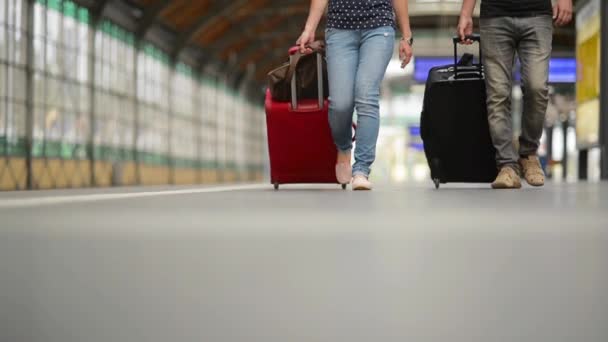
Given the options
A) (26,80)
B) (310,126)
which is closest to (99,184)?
(26,80)

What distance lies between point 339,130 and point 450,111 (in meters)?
0.82

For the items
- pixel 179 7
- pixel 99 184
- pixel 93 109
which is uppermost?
pixel 179 7

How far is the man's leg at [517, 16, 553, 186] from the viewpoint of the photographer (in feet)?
17.9

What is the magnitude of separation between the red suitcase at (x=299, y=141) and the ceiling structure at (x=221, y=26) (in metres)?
19.9

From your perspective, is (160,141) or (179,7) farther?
(160,141)

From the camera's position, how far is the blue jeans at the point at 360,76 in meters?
5.15

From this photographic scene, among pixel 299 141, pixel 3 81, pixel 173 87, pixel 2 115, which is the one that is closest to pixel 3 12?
pixel 3 81

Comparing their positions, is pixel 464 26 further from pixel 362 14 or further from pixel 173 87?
pixel 173 87

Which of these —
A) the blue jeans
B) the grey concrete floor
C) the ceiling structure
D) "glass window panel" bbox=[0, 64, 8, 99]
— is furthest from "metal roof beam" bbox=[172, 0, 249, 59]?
the grey concrete floor

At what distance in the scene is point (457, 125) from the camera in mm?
5746

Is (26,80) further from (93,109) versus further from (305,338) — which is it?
(305,338)

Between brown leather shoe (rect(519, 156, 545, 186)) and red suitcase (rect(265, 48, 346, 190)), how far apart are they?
1.31 m

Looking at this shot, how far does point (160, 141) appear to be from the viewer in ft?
106

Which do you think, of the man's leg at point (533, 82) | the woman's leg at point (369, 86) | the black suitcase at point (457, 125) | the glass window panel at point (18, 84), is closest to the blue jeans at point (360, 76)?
the woman's leg at point (369, 86)
